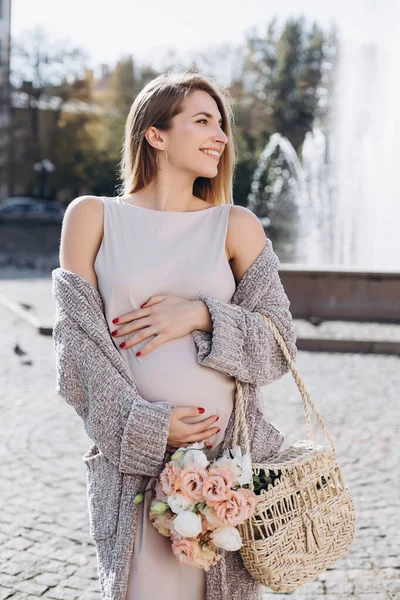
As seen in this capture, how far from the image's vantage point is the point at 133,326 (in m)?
2.40

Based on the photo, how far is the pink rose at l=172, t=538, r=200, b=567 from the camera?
7.13ft

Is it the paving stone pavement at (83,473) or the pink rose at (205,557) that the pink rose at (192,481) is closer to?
the pink rose at (205,557)

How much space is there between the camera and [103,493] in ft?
8.05

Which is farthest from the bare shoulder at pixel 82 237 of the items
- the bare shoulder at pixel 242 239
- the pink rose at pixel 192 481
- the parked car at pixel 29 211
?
the parked car at pixel 29 211

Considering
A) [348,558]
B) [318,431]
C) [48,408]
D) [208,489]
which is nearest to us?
[208,489]

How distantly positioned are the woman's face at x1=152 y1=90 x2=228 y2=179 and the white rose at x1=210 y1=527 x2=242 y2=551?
1065 mm

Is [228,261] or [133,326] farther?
[228,261]

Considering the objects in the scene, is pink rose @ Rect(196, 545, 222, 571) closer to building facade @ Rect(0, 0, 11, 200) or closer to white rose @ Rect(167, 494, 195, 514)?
white rose @ Rect(167, 494, 195, 514)

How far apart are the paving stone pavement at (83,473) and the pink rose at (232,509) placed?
1.85m

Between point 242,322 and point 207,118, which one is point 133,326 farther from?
point 207,118

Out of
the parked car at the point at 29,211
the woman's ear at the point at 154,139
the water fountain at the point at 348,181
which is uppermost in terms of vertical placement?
the woman's ear at the point at 154,139

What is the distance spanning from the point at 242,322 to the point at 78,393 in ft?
1.71

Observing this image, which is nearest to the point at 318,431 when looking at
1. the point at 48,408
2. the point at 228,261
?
the point at 48,408

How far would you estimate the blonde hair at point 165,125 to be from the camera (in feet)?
8.39
